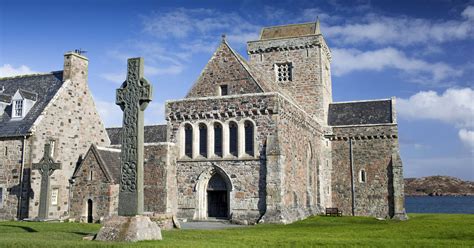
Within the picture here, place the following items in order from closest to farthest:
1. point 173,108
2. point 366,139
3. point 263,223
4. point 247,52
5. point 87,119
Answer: point 263,223 → point 173,108 → point 87,119 → point 366,139 → point 247,52

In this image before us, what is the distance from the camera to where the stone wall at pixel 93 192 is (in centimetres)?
3118

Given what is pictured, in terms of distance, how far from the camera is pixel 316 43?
4647cm

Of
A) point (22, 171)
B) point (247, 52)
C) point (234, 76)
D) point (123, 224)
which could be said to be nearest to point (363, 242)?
point (123, 224)

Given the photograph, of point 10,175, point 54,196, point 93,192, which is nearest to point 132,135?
point 93,192

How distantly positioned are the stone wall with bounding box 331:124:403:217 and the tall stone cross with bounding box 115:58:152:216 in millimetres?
30863

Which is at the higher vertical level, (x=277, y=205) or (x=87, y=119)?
(x=87, y=119)

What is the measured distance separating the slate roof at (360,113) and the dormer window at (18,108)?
91.9ft

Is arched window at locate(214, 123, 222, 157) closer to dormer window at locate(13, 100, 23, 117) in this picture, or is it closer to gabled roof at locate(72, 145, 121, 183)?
gabled roof at locate(72, 145, 121, 183)

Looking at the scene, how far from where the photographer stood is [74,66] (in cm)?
3572

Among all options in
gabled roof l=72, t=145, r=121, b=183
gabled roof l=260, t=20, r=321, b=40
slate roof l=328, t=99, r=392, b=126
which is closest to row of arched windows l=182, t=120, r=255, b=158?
gabled roof l=72, t=145, r=121, b=183

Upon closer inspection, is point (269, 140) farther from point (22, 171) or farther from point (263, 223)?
point (22, 171)

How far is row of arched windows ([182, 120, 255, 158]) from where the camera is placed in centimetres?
3219

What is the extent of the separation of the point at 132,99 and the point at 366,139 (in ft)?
103

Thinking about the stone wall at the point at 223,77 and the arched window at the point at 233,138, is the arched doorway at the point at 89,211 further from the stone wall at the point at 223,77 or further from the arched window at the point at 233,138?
the stone wall at the point at 223,77
